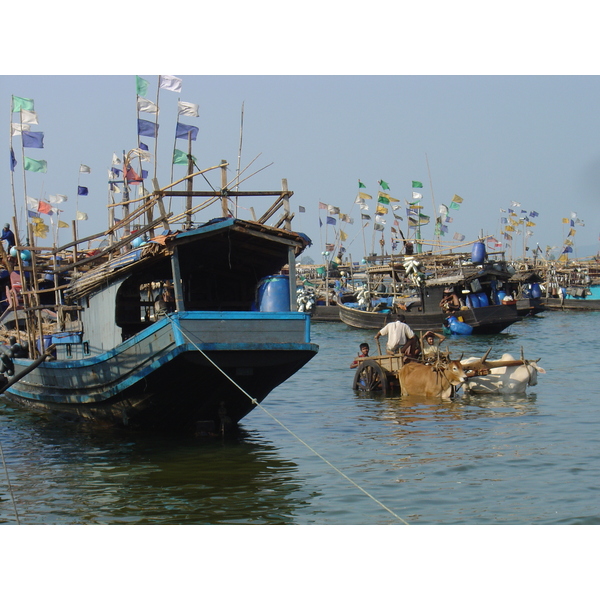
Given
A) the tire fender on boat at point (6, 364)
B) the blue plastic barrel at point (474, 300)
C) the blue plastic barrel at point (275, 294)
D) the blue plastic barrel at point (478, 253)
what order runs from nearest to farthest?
the tire fender on boat at point (6, 364) → the blue plastic barrel at point (275, 294) → the blue plastic barrel at point (474, 300) → the blue plastic barrel at point (478, 253)

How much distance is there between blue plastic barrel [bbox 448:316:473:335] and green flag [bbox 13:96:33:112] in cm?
2062

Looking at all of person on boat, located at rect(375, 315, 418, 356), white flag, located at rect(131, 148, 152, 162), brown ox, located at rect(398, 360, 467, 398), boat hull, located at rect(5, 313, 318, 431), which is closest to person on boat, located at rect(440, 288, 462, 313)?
white flag, located at rect(131, 148, 152, 162)

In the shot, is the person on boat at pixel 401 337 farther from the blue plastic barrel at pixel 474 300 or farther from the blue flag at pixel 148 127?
the blue plastic barrel at pixel 474 300

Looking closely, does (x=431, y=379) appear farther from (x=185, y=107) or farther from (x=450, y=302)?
(x=450, y=302)

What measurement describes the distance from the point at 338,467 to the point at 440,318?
24423 millimetres

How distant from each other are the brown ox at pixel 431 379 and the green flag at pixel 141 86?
371 inches

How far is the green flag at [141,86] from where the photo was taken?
19.1 meters

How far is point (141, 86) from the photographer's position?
19.1m

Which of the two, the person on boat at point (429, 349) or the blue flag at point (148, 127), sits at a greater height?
the blue flag at point (148, 127)

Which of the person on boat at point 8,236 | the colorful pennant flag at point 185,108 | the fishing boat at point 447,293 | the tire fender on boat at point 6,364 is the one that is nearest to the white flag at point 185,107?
the colorful pennant flag at point 185,108

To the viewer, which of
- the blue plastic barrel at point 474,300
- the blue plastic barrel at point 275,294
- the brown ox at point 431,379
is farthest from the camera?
the blue plastic barrel at point 474,300

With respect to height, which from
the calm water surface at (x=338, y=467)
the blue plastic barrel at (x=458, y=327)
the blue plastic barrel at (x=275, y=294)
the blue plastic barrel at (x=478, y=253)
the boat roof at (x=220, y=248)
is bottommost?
the calm water surface at (x=338, y=467)

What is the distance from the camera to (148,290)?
1489 centimetres

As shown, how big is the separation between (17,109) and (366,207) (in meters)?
30.1
